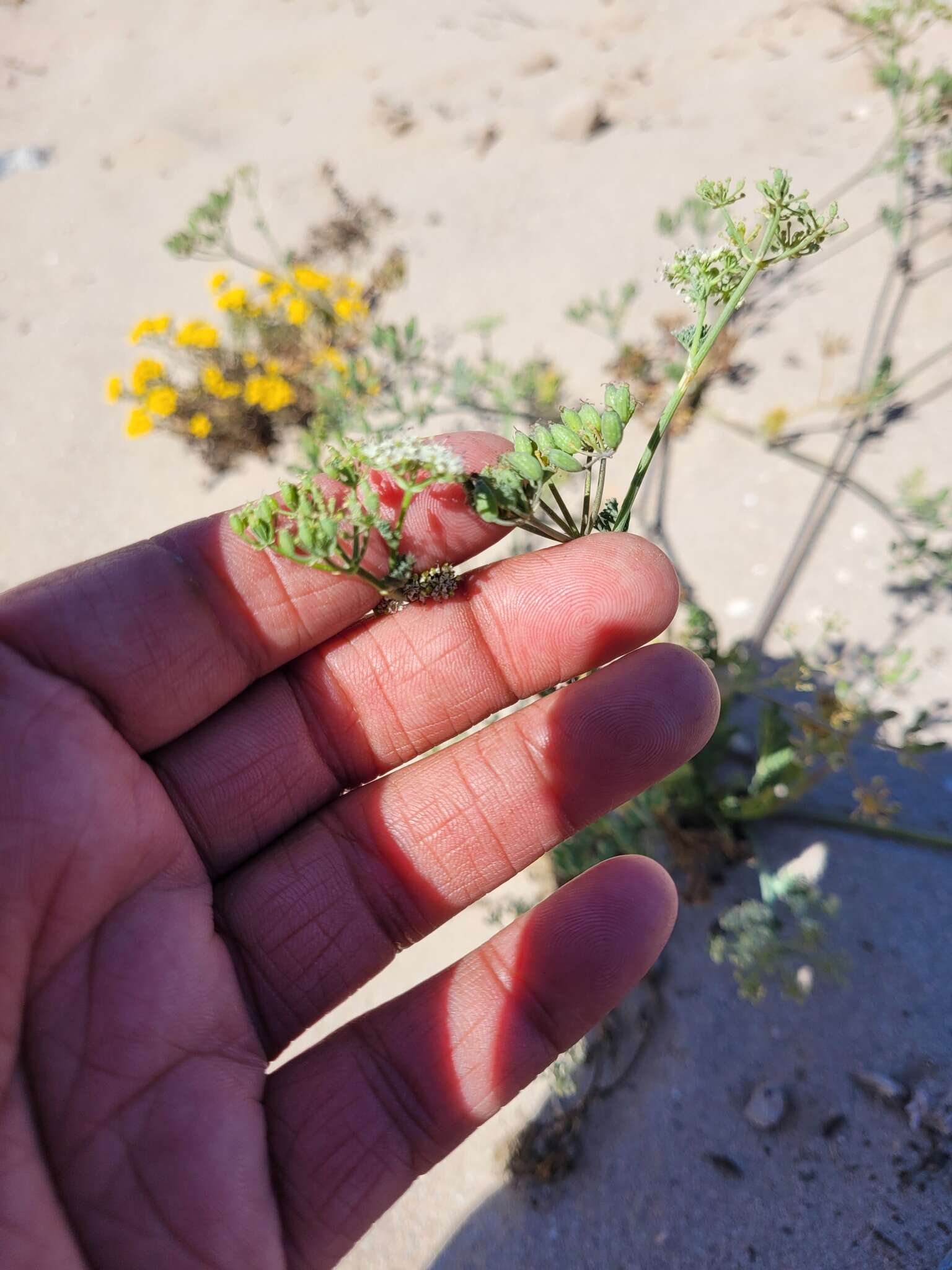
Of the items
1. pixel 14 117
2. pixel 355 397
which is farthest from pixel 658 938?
pixel 14 117

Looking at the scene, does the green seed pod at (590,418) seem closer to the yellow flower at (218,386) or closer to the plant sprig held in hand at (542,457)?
the plant sprig held in hand at (542,457)

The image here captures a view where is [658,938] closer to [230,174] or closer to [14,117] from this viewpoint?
[230,174]

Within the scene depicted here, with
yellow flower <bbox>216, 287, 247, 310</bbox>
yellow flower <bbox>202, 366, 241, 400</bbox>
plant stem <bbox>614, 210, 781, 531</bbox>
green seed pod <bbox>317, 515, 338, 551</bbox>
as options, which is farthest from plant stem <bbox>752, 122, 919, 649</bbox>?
yellow flower <bbox>216, 287, 247, 310</bbox>

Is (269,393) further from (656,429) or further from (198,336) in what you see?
(656,429)

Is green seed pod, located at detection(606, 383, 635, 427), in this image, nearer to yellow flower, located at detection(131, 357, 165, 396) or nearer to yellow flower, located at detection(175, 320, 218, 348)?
yellow flower, located at detection(175, 320, 218, 348)

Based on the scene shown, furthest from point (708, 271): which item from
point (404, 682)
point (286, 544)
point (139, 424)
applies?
point (139, 424)

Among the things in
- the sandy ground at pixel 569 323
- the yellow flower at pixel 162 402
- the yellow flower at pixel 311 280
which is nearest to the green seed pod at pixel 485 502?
the sandy ground at pixel 569 323
